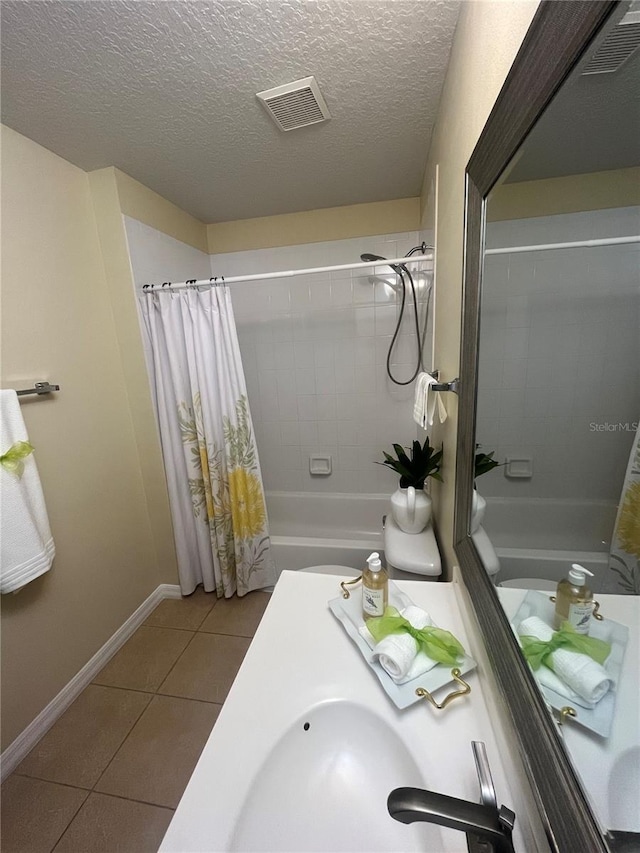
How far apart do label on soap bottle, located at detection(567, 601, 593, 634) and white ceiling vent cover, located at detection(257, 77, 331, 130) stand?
1623 millimetres

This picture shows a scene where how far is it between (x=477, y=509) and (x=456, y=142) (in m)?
1.08

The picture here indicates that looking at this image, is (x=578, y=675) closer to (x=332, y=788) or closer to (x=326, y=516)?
(x=332, y=788)

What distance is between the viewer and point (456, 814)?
0.40m

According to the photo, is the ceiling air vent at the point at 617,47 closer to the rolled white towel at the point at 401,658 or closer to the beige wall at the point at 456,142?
the beige wall at the point at 456,142

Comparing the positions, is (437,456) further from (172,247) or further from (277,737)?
(172,247)

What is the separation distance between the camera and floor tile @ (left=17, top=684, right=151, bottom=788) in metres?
1.20

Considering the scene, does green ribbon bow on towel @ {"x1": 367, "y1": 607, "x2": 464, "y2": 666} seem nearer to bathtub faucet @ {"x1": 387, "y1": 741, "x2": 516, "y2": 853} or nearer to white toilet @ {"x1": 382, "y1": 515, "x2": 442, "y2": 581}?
bathtub faucet @ {"x1": 387, "y1": 741, "x2": 516, "y2": 853}

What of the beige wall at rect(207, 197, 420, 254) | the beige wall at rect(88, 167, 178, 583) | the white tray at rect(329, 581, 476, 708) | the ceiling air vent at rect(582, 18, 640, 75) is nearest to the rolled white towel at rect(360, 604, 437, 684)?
the white tray at rect(329, 581, 476, 708)

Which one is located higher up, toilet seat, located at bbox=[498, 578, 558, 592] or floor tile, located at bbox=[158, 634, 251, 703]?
toilet seat, located at bbox=[498, 578, 558, 592]

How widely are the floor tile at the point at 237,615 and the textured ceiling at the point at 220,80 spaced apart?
2.40m

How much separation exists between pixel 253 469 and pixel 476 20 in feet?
6.00

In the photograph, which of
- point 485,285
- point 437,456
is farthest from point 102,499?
point 485,285

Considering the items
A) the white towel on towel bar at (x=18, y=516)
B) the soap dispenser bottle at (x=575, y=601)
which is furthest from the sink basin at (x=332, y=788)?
the white towel on towel bar at (x=18, y=516)

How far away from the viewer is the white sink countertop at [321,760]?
0.50 metres
